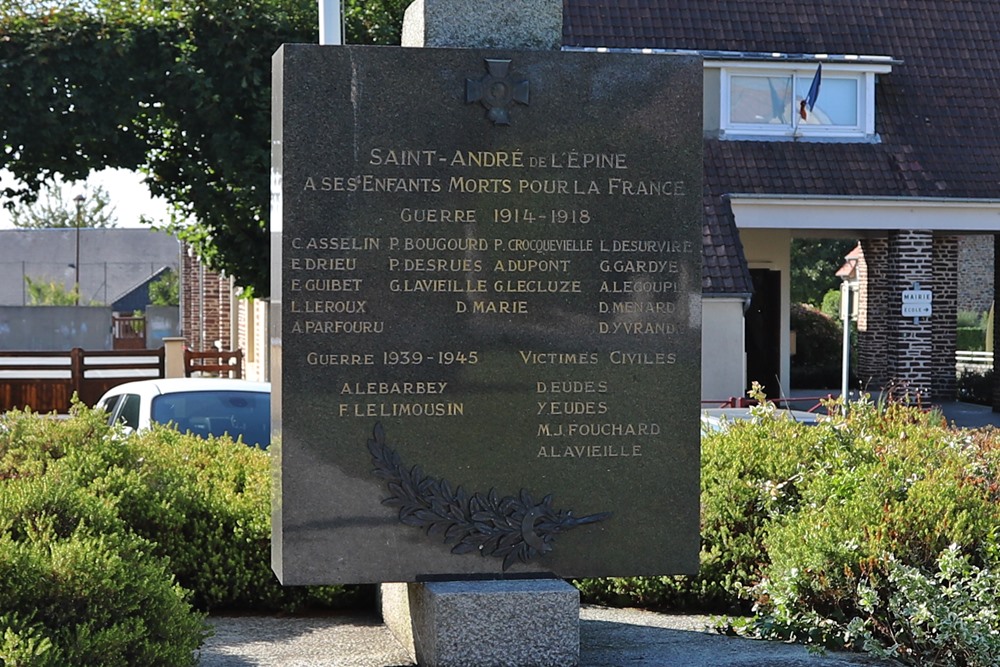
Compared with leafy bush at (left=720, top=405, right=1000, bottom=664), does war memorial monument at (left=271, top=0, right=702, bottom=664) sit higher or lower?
higher

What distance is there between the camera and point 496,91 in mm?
6539

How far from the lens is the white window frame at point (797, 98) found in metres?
25.9

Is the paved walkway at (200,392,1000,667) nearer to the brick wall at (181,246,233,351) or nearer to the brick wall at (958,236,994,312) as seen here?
the brick wall at (181,246,233,351)

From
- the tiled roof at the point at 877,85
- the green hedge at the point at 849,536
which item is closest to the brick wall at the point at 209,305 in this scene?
the tiled roof at the point at 877,85

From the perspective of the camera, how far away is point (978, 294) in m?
46.4

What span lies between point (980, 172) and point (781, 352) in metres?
5.23

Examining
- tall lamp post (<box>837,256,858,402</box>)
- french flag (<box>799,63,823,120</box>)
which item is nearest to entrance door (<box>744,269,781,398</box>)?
tall lamp post (<box>837,256,858,402</box>)

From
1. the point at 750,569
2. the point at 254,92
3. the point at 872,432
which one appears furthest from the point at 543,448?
the point at 254,92

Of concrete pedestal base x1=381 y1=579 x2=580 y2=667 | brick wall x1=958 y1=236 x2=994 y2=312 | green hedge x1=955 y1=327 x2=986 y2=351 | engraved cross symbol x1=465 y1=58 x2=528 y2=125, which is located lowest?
concrete pedestal base x1=381 y1=579 x2=580 y2=667

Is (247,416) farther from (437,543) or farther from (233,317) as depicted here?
(233,317)

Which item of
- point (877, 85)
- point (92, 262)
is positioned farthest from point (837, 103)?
point (92, 262)

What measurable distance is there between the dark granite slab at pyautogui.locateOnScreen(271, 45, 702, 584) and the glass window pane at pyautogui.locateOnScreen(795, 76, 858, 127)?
67.5 ft

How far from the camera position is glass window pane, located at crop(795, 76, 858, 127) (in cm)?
2656

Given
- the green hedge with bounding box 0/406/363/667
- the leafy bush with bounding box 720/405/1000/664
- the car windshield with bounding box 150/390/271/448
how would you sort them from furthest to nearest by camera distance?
the car windshield with bounding box 150/390/271/448
the leafy bush with bounding box 720/405/1000/664
the green hedge with bounding box 0/406/363/667
